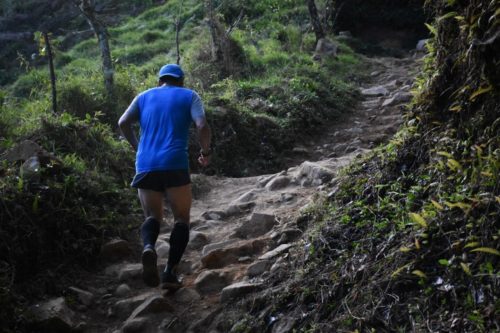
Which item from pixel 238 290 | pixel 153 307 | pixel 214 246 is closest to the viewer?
pixel 238 290

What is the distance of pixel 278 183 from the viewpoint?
281 inches

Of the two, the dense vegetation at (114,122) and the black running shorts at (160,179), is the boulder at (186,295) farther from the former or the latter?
the dense vegetation at (114,122)

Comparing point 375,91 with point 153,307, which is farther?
point 375,91

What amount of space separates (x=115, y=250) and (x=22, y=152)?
1.26 m

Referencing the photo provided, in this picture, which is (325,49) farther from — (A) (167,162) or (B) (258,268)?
(B) (258,268)

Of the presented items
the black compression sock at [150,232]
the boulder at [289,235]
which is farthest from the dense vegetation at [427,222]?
the black compression sock at [150,232]

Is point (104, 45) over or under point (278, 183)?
over

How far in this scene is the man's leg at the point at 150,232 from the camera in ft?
15.1

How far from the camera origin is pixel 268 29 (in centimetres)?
1566

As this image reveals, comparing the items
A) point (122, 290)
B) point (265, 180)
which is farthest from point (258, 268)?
Result: point (265, 180)

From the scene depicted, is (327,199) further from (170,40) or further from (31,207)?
(170,40)

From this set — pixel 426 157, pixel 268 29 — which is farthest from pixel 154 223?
pixel 268 29

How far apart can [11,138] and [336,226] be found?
4146mm

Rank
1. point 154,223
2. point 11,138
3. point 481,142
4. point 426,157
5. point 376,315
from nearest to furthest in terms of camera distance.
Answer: point 376,315 → point 481,142 → point 426,157 → point 154,223 → point 11,138
